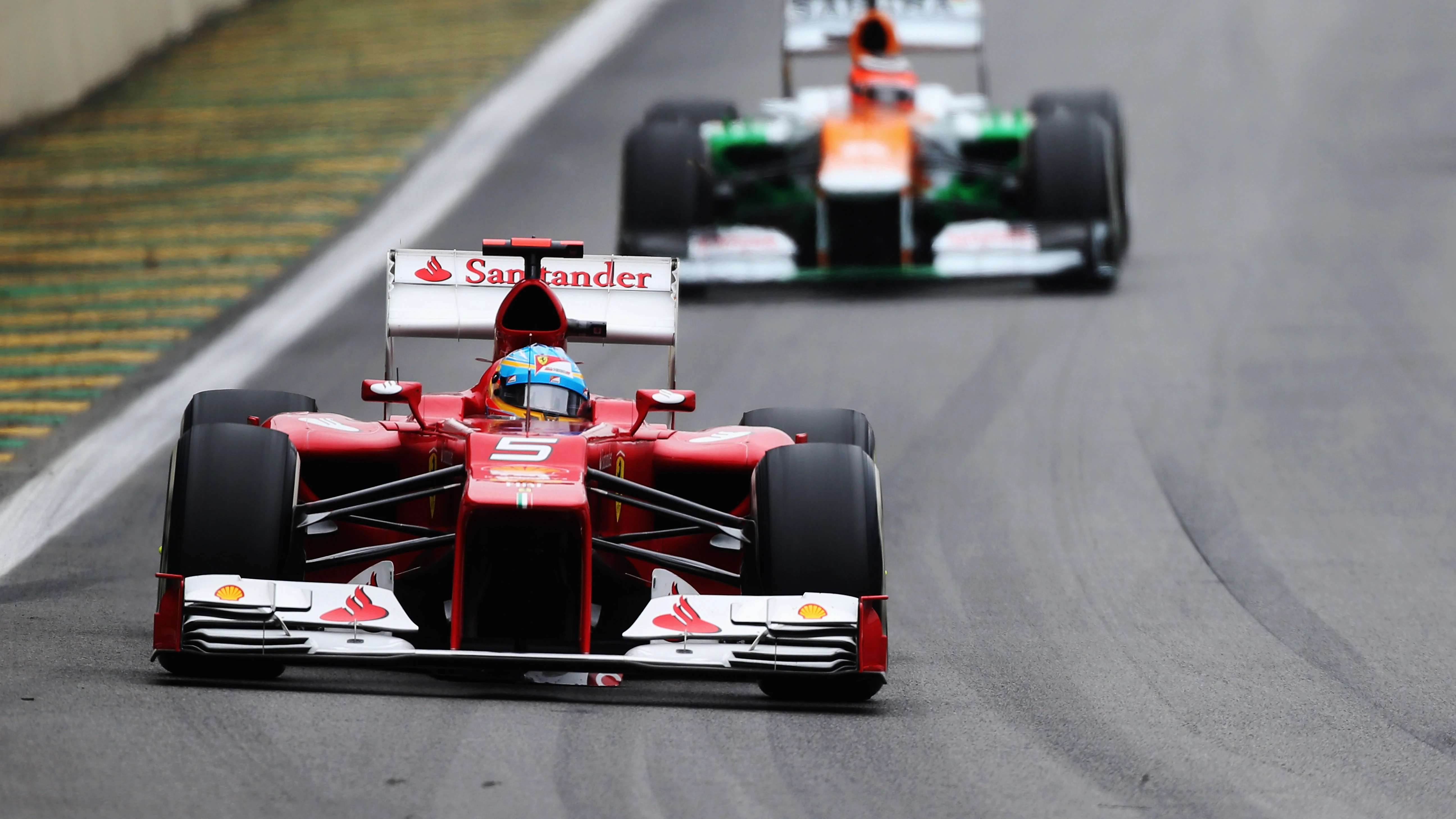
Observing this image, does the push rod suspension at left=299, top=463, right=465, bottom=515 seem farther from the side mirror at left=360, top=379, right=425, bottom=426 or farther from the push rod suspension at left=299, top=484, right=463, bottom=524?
the side mirror at left=360, top=379, right=425, bottom=426

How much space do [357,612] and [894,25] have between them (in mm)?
12591

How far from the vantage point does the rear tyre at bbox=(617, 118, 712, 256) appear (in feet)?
62.1

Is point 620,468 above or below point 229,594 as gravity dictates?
above

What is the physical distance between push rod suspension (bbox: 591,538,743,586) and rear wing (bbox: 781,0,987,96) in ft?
37.0

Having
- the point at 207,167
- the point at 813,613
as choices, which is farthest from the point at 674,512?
the point at 207,167

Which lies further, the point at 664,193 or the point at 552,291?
the point at 664,193

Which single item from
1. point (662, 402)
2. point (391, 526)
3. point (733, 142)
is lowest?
point (391, 526)

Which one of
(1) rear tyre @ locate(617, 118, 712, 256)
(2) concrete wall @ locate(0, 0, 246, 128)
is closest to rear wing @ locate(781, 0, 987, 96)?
(1) rear tyre @ locate(617, 118, 712, 256)

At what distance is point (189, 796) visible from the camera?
23.0 ft

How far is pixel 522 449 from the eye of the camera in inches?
358

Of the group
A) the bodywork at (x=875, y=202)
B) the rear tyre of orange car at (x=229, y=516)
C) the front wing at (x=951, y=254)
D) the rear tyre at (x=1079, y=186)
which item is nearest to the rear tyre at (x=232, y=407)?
the rear tyre of orange car at (x=229, y=516)

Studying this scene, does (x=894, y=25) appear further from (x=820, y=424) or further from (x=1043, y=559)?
(x=820, y=424)

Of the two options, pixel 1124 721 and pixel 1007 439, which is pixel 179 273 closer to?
pixel 1007 439

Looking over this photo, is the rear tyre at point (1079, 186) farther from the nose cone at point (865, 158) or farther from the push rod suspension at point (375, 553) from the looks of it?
the push rod suspension at point (375, 553)
